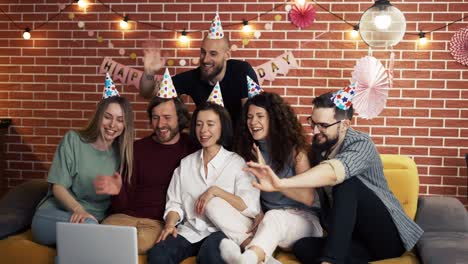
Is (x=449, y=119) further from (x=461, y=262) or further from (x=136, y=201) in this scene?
(x=136, y=201)

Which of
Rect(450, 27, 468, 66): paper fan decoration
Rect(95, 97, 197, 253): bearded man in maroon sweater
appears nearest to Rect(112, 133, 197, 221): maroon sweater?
Rect(95, 97, 197, 253): bearded man in maroon sweater

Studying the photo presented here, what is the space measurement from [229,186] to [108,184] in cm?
58

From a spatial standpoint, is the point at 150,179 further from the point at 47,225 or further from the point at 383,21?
the point at 383,21

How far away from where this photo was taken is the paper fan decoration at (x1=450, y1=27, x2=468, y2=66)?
4141 mm

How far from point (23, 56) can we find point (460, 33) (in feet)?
10.5

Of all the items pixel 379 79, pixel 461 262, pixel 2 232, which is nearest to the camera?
pixel 461 262

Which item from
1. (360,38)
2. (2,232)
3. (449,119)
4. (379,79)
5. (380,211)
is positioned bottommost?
(2,232)

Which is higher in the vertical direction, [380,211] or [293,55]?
[293,55]

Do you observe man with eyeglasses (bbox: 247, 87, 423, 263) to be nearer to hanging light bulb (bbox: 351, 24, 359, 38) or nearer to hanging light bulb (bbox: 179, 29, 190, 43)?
hanging light bulb (bbox: 351, 24, 359, 38)

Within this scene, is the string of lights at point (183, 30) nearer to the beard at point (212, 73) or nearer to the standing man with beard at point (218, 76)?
the standing man with beard at point (218, 76)

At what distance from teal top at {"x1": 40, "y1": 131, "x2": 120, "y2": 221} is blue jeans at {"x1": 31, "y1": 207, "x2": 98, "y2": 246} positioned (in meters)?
0.08

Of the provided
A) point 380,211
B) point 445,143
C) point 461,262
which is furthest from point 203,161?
point 445,143

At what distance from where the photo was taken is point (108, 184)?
2928 millimetres

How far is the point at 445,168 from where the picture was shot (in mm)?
4246
